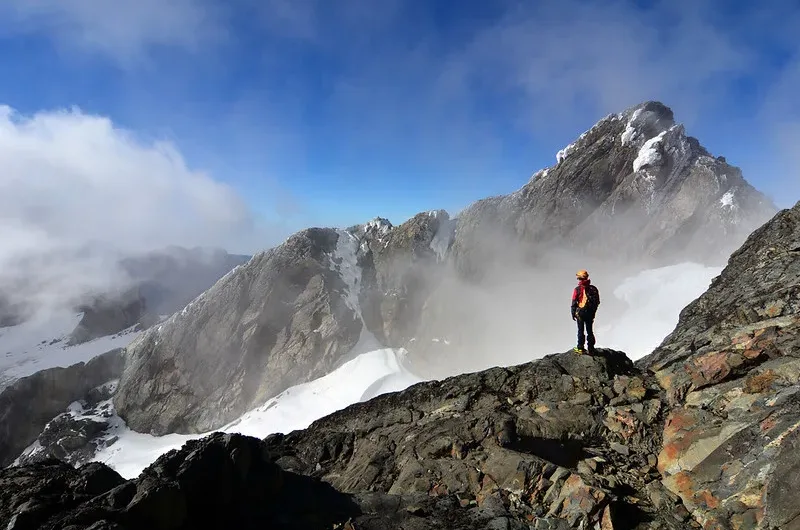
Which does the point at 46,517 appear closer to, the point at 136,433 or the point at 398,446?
the point at 398,446

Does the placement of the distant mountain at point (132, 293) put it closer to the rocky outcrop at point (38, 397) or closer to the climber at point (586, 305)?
the rocky outcrop at point (38, 397)

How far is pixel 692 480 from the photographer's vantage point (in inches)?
440

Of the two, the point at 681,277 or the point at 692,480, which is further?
the point at 681,277

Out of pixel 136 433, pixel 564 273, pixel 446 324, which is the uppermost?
pixel 564 273

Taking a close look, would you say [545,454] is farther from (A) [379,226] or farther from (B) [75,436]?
(A) [379,226]

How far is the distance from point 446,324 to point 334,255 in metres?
33.5

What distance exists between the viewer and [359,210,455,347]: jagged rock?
307 feet

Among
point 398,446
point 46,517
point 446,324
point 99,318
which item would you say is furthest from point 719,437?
point 99,318

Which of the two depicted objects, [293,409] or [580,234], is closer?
[293,409]

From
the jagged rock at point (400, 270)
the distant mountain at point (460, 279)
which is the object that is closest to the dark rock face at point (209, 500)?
the distant mountain at point (460, 279)

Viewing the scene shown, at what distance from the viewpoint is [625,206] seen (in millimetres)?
85812

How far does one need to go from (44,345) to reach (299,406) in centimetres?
11957

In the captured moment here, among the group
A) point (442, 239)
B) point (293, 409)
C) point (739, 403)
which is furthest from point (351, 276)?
point (739, 403)

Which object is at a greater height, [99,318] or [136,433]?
[99,318]
